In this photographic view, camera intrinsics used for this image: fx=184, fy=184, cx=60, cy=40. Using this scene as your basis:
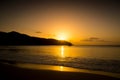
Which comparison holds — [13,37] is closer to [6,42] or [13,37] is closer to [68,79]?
[6,42]

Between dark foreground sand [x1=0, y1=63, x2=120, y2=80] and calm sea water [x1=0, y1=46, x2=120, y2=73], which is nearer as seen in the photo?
dark foreground sand [x1=0, y1=63, x2=120, y2=80]

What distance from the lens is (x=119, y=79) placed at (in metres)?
13.5

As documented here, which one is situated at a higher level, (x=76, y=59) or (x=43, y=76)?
(x=76, y=59)

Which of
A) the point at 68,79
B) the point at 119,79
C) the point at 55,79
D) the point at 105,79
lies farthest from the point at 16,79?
the point at 119,79

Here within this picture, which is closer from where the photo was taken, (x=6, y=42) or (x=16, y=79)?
(x=16, y=79)

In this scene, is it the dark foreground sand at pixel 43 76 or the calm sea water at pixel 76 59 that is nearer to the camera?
the dark foreground sand at pixel 43 76

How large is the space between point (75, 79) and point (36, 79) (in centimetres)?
271

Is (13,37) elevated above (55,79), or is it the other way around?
(13,37)

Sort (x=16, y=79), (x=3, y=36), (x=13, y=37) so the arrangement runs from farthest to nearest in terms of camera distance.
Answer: (x=13, y=37), (x=3, y=36), (x=16, y=79)

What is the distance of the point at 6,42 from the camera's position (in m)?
191

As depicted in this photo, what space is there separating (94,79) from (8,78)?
579 centimetres

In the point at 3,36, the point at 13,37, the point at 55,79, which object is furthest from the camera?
the point at 13,37

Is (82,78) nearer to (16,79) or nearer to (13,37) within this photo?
(16,79)

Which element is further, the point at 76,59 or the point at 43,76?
the point at 76,59
